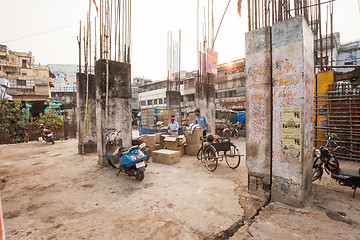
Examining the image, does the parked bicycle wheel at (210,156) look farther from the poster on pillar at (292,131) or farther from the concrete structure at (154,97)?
the concrete structure at (154,97)

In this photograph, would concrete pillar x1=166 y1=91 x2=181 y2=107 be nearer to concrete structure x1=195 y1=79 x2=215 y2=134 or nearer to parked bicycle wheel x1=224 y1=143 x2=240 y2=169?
concrete structure x1=195 y1=79 x2=215 y2=134

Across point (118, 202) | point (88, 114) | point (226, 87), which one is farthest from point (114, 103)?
point (226, 87)

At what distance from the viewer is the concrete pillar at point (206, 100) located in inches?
416

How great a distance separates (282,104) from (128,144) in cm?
471

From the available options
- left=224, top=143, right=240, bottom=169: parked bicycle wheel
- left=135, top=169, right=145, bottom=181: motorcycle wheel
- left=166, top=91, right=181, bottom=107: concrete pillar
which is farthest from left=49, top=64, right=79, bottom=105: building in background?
left=224, top=143, right=240, bottom=169: parked bicycle wheel

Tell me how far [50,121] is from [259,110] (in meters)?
13.7

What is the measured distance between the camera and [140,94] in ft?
129

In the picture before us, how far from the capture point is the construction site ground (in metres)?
2.43

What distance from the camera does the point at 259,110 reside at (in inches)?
136

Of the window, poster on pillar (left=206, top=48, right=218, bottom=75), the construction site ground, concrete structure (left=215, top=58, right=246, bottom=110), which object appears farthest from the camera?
concrete structure (left=215, top=58, right=246, bottom=110)

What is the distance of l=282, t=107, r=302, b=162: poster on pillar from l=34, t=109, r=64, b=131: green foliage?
14.0 m

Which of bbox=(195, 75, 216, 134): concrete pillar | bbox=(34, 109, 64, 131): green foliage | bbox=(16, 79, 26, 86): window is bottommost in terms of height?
bbox=(34, 109, 64, 131): green foliage

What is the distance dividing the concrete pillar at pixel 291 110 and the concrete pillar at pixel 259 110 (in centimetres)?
13

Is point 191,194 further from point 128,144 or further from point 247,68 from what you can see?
point 128,144
